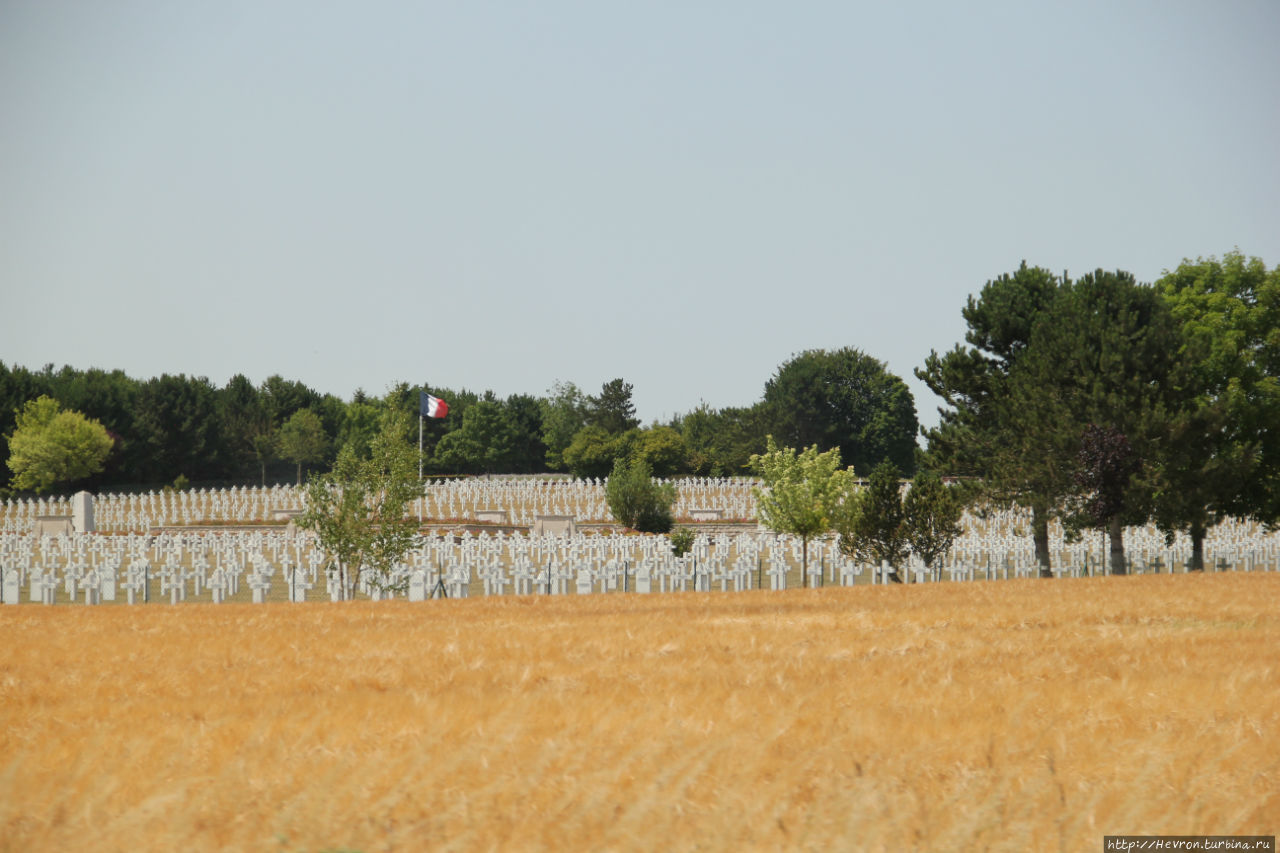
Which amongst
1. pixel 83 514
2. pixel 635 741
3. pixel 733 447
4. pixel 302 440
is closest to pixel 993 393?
pixel 635 741

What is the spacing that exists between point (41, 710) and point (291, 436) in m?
117

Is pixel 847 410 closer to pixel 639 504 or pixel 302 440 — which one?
pixel 302 440

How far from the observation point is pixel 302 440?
124m

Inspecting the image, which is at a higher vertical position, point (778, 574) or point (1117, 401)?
point (1117, 401)

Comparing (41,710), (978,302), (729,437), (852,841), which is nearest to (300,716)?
(41,710)

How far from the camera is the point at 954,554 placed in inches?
1887

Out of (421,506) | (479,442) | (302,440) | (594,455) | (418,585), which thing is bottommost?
(418,585)

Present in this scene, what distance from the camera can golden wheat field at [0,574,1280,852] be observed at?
6.47m

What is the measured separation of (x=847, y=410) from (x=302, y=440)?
52.9 meters

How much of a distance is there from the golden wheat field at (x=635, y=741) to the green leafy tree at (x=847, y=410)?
103 meters

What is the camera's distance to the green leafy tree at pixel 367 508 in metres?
33.0

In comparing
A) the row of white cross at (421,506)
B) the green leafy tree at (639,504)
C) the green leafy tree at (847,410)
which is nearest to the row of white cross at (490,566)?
the green leafy tree at (639,504)

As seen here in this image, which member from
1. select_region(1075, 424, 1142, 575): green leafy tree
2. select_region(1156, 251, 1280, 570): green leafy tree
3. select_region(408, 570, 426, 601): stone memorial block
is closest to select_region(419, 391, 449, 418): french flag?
select_region(1156, 251, 1280, 570): green leafy tree

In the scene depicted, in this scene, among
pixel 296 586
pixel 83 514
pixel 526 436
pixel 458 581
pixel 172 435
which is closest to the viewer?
pixel 458 581
